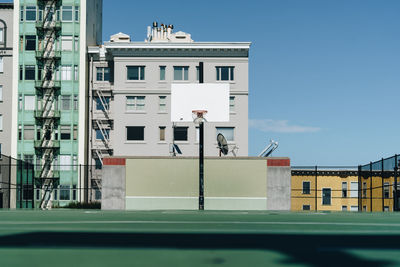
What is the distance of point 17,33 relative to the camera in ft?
210

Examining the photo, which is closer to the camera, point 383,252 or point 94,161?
point 383,252

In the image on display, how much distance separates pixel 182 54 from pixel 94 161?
15489 millimetres

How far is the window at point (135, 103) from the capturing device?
61688mm

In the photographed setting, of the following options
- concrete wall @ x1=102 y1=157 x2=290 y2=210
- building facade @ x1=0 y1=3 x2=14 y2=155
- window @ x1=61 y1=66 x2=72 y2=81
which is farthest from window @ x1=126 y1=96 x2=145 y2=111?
concrete wall @ x1=102 y1=157 x2=290 y2=210

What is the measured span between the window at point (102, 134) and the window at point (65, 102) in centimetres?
424

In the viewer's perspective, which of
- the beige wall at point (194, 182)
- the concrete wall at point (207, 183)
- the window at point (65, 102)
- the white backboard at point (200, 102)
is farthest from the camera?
the window at point (65, 102)

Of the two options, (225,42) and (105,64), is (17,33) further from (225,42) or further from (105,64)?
(225,42)

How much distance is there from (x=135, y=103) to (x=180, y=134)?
6.06m

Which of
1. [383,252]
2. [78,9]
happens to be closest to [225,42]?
[78,9]

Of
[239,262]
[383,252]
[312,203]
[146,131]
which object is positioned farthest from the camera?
[312,203]

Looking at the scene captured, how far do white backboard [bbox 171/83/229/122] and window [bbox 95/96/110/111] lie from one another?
1267 inches

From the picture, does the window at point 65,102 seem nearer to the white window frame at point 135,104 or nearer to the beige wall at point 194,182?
the white window frame at point 135,104

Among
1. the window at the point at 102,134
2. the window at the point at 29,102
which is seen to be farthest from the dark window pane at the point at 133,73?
the window at the point at 29,102

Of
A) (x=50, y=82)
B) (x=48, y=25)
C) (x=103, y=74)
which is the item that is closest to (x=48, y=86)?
(x=50, y=82)
